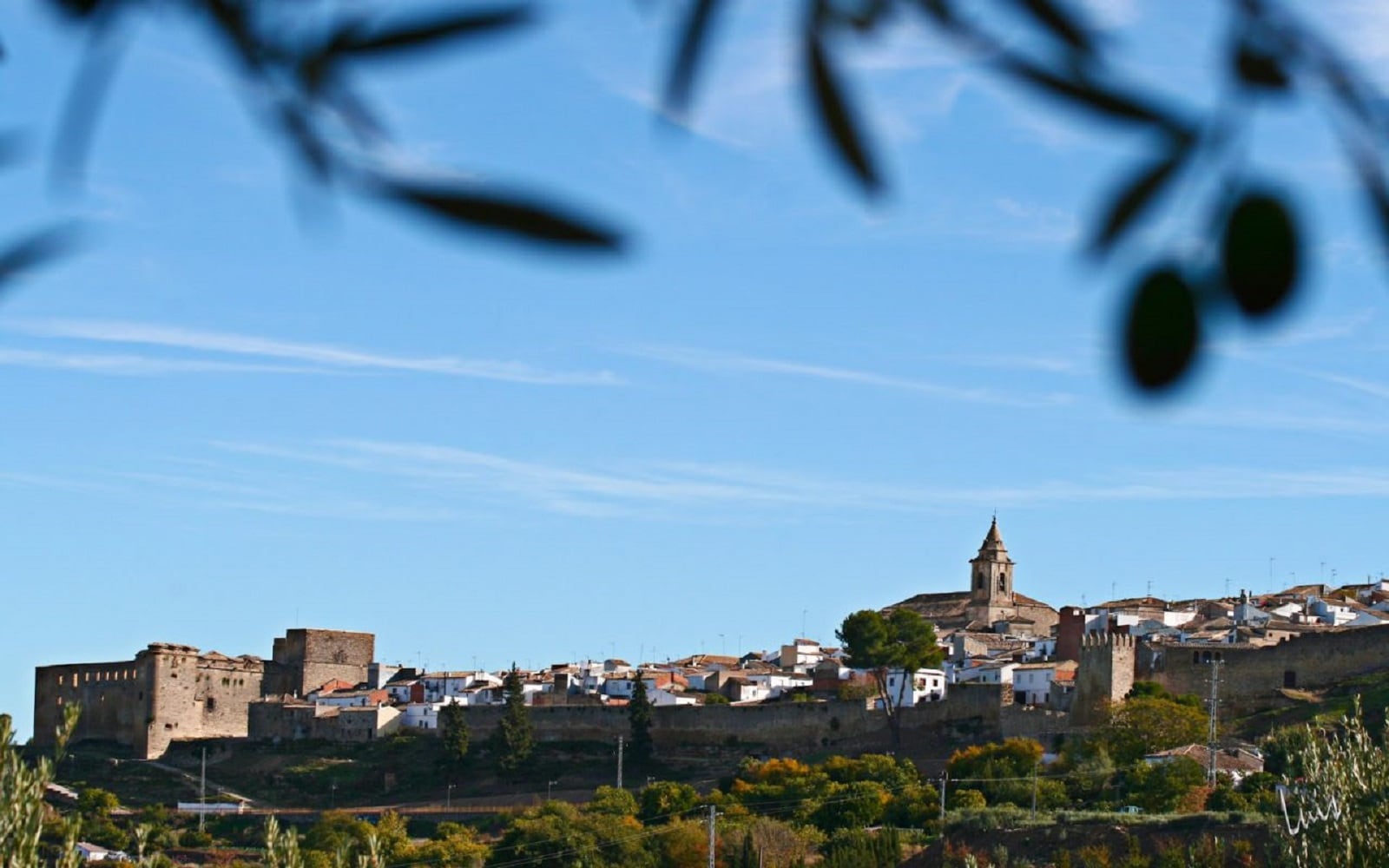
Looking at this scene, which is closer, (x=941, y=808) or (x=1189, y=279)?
(x=1189, y=279)

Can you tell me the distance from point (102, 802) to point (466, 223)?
158ft

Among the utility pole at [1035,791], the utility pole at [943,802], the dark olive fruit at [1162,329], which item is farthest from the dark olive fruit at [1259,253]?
the utility pole at [1035,791]

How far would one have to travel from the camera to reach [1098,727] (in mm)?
42281

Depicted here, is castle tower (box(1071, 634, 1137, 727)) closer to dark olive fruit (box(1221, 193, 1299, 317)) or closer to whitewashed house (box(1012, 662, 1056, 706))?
whitewashed house (box(1012, 662, 1056, 706))

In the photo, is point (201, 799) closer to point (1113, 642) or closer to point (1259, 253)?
point (1113, 642)

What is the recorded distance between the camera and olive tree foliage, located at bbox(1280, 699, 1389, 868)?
16.9 metres

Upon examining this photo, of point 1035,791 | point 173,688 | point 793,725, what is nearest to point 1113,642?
point 1035,791

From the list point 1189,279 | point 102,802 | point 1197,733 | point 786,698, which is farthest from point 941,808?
point 1189,279

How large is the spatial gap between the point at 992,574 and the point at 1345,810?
164 feet

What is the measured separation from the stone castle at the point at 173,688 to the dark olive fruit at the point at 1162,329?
58211 millimetres

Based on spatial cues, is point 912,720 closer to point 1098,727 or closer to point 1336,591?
point 1098,727

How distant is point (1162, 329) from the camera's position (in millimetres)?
1110

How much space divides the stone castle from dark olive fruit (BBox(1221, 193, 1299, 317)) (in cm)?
5825

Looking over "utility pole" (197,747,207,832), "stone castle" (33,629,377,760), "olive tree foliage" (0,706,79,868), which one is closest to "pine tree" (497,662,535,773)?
"utility pole" (197,747,207,832)
